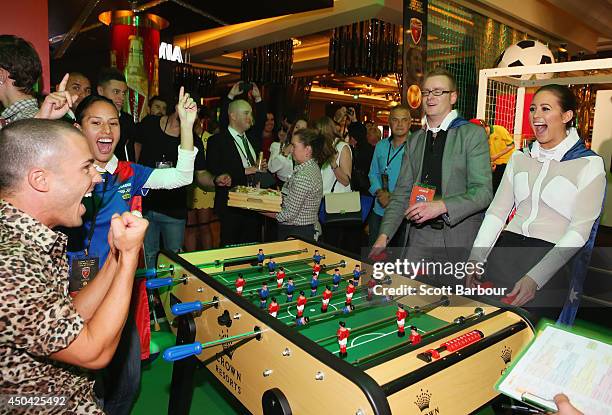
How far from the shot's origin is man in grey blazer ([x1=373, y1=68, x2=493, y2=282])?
2.46 metres

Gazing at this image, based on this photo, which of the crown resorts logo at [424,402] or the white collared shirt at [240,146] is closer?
the crown resorts logo at [424,402]

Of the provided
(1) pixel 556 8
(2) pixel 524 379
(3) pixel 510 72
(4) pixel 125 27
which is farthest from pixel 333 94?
(2) pixel 524 379

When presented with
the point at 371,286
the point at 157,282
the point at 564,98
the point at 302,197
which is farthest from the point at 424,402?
the point at 302,197

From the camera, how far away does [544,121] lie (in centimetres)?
229

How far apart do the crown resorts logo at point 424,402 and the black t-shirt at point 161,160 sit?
298 cm

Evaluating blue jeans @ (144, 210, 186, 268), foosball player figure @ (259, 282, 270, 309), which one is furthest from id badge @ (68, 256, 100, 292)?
blue jeans @ (144, 210, 186, 268)

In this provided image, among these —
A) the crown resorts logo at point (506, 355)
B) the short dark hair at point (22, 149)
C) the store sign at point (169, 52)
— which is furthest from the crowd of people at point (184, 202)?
the store sign at point (169, 52)

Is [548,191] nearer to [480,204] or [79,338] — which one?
[480,204]

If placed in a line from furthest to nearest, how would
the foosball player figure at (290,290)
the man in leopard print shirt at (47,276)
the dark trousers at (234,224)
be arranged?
1. the dark trousers at (234,224)
2. the foosball player figure at (290,290)
3. the man in leopard print shirt at (47,276)

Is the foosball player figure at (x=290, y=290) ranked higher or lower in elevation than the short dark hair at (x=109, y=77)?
lower

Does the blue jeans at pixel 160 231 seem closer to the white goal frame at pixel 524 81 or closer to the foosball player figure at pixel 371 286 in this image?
the foosball player figure at pixel 371 286

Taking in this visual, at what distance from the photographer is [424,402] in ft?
4.71

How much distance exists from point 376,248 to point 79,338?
72.5 inches

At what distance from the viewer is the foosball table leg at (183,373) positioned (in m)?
2.08
